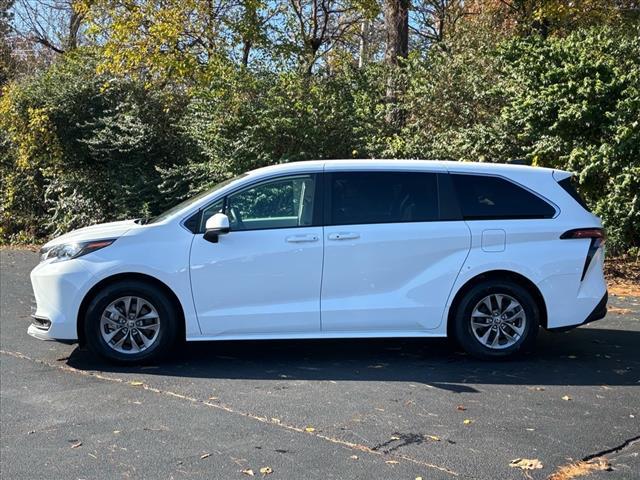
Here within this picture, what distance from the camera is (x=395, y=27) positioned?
16297 mm

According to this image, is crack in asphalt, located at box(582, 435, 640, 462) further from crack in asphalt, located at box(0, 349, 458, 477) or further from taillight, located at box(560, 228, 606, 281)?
taillight, located at box(560, 228, 606, 281)

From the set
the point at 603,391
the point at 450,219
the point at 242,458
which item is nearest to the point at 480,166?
the point at 450,219

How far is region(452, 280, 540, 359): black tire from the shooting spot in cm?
674

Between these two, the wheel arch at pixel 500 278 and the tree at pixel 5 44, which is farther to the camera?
the tree at pixel 5 44

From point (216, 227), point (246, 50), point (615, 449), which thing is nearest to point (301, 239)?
point (216, 227)

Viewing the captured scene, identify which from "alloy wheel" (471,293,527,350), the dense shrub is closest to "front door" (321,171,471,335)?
"alloy wheel" (471,293,527,350)

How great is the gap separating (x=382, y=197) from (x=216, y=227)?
146 cm

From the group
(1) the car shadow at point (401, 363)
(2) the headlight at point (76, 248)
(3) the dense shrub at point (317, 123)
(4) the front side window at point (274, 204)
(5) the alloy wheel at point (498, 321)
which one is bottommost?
(1) the car shadow at point (401, 363)

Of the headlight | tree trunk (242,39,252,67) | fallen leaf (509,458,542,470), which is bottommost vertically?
fallen leaf (509,458,542,470)

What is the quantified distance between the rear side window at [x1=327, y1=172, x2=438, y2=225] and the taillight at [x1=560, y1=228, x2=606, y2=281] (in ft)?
3.80

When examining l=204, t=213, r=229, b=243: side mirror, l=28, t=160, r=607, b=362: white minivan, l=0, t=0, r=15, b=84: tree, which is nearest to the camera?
l=204, t=213, r=229, b=243: side mirror

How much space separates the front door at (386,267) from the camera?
662 centimetres

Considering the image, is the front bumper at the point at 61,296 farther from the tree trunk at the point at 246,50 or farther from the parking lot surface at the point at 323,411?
the tree trunk at the point at 246,50

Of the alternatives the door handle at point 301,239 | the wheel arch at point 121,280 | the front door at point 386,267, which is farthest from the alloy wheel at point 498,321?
the wheel arch at point 121,280
